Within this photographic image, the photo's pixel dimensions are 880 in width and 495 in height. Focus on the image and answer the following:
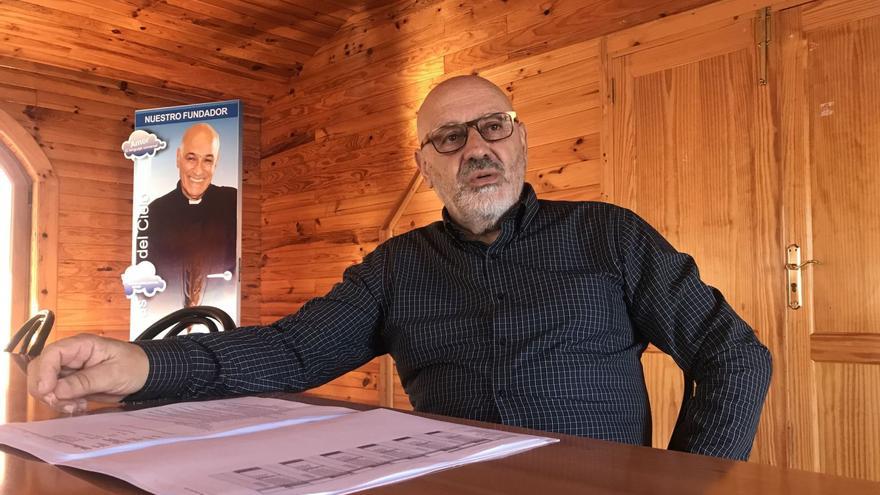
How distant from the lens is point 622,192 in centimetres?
342

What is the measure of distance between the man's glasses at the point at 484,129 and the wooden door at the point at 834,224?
1.67m

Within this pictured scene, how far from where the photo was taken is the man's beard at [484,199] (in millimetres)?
1620

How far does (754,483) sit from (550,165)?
Answer: 326 cm

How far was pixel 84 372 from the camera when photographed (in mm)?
1013

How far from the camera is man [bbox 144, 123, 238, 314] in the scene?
4.74m

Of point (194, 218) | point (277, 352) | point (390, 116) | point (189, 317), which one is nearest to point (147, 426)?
point (277, 352)

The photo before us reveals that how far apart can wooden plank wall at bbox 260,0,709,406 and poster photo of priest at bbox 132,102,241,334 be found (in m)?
0.68

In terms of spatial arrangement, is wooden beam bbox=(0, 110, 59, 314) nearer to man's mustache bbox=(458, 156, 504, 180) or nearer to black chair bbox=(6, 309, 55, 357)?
black chair bbox=(6, 309, 55, 357)

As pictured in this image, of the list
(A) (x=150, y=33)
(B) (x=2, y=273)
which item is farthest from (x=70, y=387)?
(B) (x=2, y=273)

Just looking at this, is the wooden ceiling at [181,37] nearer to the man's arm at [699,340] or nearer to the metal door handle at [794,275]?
the metal door handle at [794,275]

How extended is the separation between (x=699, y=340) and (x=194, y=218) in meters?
4.05

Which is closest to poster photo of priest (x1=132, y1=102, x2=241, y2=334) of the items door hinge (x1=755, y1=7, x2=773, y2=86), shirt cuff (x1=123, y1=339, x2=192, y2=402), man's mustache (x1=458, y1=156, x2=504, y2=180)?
door hinge (x1=755, y1=7, x2=773, y2=86)

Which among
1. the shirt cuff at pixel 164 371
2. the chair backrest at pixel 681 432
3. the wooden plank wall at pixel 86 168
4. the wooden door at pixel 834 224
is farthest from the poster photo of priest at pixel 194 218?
the chair backrest at pixel 681 432

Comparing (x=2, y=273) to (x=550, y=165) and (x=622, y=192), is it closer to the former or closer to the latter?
(x=550, y=165)
